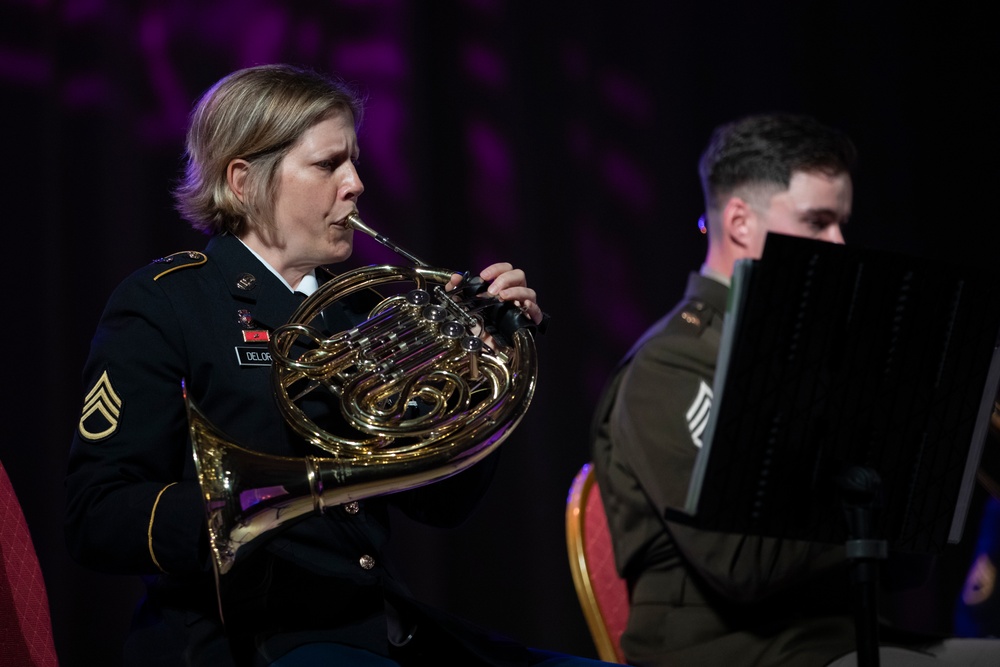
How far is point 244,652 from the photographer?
1.64 meters

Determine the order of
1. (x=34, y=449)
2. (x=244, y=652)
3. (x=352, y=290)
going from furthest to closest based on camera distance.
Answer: (x=34, y=449)
(x=352, y=290)
(x=244, y=652)

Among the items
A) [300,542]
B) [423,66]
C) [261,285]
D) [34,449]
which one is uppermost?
[423,66]

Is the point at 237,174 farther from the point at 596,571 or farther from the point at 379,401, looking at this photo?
the point at 596,571

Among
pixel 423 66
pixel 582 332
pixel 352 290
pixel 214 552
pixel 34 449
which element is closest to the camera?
pixel 214 552

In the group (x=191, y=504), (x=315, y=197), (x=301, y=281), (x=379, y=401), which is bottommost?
(x=191, y=504)

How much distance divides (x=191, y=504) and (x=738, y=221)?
1567mm

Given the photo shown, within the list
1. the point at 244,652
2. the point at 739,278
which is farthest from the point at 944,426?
the point at 244,652

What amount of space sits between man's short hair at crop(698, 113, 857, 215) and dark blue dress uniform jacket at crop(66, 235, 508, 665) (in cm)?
127

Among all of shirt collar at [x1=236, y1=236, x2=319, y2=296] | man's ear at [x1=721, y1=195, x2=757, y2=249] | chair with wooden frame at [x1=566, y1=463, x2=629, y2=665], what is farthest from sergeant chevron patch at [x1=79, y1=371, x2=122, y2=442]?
man's ear at [x1=721, y1=195, x2=757, y2=249]

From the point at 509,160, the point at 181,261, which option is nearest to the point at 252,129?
the point at 181,261

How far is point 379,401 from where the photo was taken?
1788 millimetres

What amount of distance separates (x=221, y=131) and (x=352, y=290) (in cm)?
41

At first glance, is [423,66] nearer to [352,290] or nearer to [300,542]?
[352,290]

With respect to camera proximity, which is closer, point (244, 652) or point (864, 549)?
point (864, 549)
